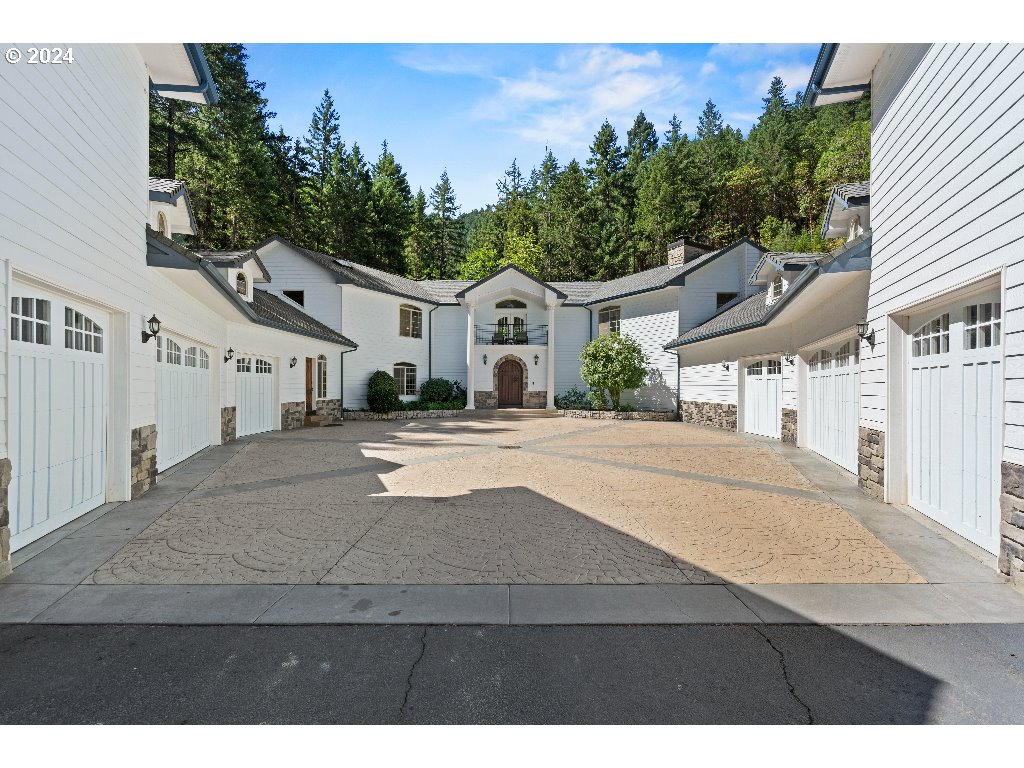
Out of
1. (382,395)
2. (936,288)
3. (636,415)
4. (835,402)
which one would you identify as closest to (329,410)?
(382,395)

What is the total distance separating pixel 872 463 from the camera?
706 centimetres

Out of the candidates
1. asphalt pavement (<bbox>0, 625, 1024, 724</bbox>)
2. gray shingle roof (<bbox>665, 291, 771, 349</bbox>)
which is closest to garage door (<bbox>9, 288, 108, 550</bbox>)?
asphalt pavement (<bbox>0, 625, 1024, 724</bbox>)

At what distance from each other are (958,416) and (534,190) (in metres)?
48.8

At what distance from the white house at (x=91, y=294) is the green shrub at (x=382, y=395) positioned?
376 inches

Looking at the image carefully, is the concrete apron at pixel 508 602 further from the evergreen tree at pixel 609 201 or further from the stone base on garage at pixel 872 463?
the evergreen tree at pixel 609 201

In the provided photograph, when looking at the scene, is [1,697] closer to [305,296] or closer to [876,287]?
[876,287]

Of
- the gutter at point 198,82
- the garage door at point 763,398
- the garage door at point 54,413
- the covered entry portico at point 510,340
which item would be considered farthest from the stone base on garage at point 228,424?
the garage door at point 763,398

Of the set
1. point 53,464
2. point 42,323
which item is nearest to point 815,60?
point 42,323

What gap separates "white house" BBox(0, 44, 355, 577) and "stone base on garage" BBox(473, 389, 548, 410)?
583 inches

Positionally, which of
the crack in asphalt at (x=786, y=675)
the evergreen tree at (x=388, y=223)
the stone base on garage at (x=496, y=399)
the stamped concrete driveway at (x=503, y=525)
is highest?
the evergreen tree at (x=388, y=223)

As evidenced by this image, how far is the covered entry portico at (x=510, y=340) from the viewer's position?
2341cm

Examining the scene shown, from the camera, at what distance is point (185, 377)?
31.7 ft

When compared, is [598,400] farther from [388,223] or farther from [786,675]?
[388,223]

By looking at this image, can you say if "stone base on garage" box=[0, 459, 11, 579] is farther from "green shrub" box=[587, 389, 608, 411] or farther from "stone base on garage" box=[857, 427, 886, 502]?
"green shrub" box=[587, 389, 608, 411]
